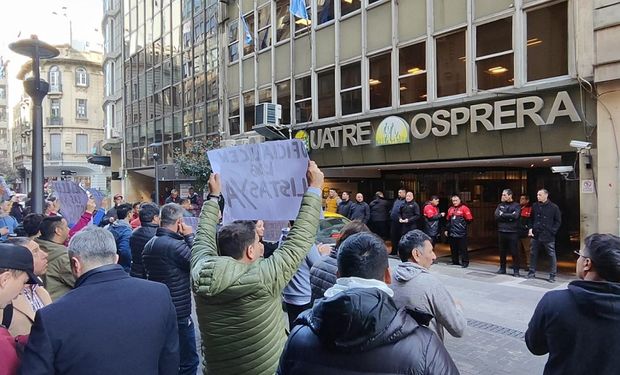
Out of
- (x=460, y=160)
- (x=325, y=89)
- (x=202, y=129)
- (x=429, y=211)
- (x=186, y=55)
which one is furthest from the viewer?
(x=186, y=55)

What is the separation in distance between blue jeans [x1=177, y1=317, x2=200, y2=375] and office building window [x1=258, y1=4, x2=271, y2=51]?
1688cm

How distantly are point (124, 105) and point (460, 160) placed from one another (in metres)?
28.5

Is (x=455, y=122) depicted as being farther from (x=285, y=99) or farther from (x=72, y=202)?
(x=72, y=202)

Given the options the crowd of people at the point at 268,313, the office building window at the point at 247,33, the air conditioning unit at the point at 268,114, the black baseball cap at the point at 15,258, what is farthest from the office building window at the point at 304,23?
the black baseball cap at the point at 15,258

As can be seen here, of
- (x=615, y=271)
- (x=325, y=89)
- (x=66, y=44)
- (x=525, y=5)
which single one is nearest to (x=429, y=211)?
(x=525, y=5)

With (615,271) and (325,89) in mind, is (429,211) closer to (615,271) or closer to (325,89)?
(325,89)

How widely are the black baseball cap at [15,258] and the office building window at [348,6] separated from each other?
1543 cm

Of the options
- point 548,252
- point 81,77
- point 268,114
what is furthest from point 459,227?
point 81,77

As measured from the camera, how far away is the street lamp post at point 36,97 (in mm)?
7845

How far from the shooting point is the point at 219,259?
8.70 ft

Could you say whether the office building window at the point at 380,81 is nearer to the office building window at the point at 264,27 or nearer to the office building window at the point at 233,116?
the office building window at the point at 264,27

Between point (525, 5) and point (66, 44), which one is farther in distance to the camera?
point (66, 44)

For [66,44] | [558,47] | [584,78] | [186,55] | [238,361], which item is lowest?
[238,361]

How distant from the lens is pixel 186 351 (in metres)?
4.70
